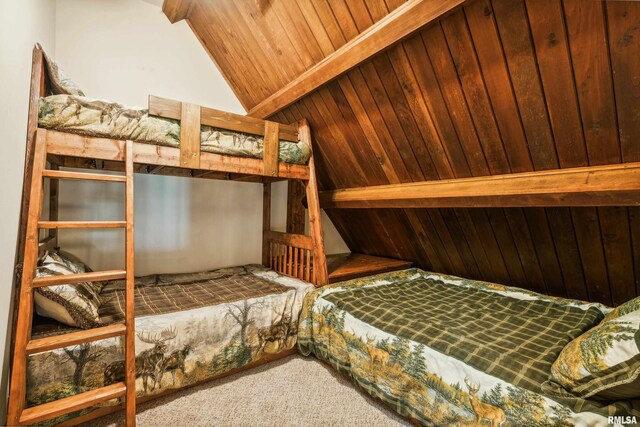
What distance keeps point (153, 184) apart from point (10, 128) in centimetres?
149

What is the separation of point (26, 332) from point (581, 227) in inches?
126

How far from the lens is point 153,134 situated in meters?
1.78

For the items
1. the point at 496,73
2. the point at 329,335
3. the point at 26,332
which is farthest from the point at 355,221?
the point at 26,332

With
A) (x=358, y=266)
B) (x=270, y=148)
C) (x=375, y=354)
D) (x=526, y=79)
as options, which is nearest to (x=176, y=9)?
(x=270, y=148)

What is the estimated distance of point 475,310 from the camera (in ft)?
6.55

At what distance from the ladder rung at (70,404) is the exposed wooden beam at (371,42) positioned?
7.24 feet

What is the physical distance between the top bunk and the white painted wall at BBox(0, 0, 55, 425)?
0.37 feet

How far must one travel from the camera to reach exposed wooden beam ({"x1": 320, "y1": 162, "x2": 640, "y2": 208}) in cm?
140

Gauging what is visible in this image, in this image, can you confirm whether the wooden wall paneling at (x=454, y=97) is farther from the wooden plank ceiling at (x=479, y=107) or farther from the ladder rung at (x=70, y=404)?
the ladder rung at (x=70, y=404)

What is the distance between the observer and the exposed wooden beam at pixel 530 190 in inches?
55.0

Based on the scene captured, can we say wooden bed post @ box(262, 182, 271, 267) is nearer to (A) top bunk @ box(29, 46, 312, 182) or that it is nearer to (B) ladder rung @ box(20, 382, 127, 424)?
(A) top bunk @ box(29, 46, 312, 182)

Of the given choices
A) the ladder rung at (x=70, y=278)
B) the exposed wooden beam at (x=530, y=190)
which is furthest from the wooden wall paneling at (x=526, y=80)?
the ladder rung at (x=70, y=278)

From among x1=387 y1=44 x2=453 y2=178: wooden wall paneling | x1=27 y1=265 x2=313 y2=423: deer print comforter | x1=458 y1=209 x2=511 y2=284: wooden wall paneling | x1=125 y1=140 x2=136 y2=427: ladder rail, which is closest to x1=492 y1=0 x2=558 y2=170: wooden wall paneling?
x1=387 y1=44 x2=453 y2=178: wooden wall paneling

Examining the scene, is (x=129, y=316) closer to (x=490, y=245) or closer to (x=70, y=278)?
(x=70, y=278)
